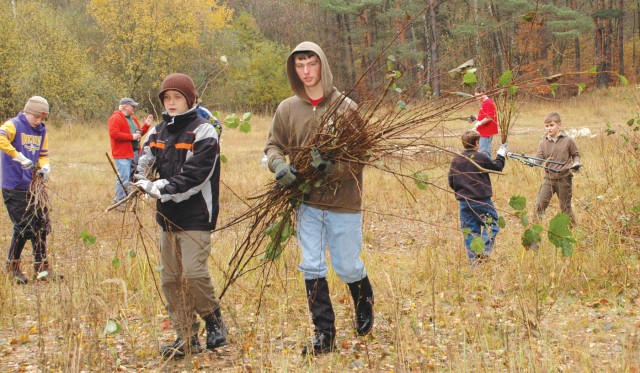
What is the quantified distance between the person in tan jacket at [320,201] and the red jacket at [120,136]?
6511 millimetres

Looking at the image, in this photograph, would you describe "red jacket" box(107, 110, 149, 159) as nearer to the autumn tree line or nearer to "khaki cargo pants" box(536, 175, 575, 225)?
"khaki cargo pants" box(536, 175, 575, 225)

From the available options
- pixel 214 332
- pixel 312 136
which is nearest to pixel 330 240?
pixel 312 136

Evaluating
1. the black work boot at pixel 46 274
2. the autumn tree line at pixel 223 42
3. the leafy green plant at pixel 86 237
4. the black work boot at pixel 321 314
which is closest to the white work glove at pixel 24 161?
the black work boot at pixel 46 274

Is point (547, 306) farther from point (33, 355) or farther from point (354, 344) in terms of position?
point (33, 355)

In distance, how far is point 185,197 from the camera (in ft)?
12.4

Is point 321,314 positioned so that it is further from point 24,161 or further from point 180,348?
point 24,161

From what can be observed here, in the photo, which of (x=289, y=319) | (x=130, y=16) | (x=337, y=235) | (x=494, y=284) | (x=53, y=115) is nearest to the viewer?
(x=337, y=235)

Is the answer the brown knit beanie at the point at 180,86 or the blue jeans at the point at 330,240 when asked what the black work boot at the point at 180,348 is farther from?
the brown knit beanie at the point at 180,86

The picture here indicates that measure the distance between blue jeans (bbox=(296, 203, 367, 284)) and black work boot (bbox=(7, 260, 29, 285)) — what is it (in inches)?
129

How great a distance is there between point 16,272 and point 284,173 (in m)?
3.67

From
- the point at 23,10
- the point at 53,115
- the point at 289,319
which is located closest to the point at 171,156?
the point at 289,319

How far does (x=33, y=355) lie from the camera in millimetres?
4129

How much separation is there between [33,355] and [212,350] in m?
1.15

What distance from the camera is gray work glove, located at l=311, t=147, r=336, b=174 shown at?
12.1ft
